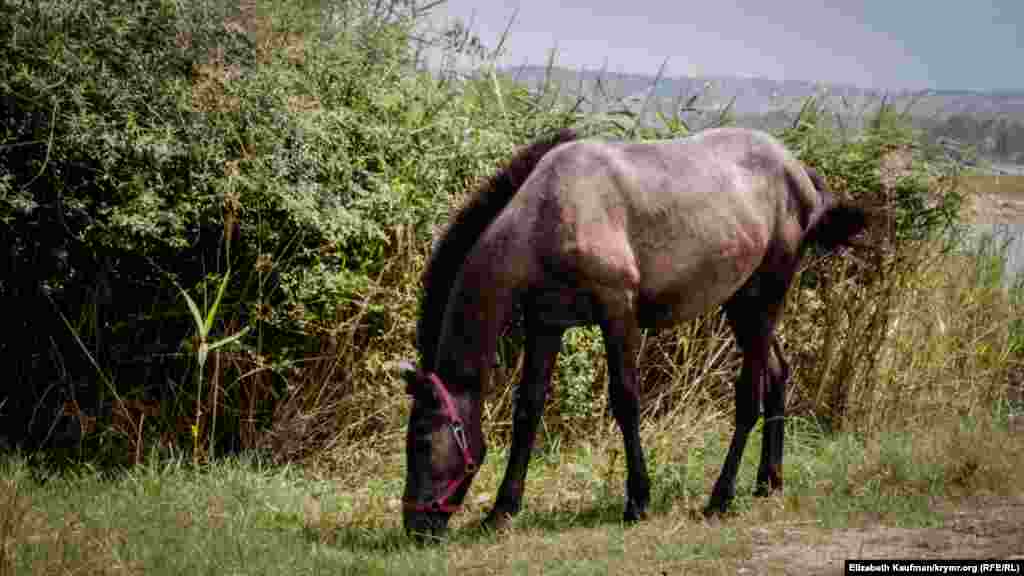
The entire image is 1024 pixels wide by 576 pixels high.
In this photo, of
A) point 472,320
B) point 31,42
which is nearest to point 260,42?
A: point 31,42

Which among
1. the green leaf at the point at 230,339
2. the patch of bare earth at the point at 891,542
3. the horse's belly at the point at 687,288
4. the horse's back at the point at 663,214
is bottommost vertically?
the patch of bare earth at the point at 891,542

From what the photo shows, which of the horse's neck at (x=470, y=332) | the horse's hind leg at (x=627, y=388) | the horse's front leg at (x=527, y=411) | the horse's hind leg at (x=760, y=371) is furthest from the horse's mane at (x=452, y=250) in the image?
the horse's hind leg at (x=760, y=371)

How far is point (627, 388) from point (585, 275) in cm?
72

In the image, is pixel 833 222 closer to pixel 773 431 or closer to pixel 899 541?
pixel 773 431

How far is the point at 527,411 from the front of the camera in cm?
668

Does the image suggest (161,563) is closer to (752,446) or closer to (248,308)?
(248,308)

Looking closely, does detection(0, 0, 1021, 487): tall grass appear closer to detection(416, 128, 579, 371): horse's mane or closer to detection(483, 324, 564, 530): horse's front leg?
detection(416, 128, 579, 371): horse's mane

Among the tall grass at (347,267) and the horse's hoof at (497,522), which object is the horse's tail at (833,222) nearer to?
the tall grass at (347,267)

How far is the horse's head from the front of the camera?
20.8 feet

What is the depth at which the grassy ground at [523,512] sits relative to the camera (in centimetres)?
578

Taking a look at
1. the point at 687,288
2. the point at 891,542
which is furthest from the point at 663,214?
the point at 891,542

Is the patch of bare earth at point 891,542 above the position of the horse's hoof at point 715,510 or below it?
above

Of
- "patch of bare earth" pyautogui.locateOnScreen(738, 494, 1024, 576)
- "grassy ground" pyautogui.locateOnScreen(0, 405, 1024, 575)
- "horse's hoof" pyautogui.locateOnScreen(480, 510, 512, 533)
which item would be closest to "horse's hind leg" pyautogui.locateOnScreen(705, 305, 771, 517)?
"grassy ground" pyautogui.locateOnScreen(0, 405, 1024, 575)

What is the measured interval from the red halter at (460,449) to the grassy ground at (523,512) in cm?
22
